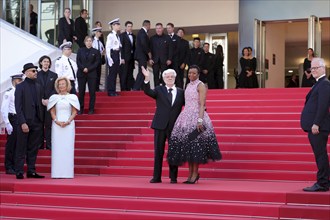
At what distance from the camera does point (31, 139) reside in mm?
11141

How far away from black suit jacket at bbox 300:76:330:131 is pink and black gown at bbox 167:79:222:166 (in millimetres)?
1615

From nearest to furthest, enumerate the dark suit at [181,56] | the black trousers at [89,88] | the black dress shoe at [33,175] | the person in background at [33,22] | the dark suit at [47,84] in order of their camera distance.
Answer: the black dress shoe at [33,175] → the dark suit at [47,84] → the black trousers at [89,88] → the dark suit at [181,56] → the person in background at [33,22]

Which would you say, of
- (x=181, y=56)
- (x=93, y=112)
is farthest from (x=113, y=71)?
(x=181, y=56)

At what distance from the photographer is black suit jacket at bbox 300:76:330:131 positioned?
8.58m

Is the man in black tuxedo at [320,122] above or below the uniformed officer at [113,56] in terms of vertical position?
below

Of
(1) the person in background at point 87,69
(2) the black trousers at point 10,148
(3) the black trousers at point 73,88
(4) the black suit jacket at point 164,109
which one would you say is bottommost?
(2) the black trousers at point 10,148

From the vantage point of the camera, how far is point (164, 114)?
1021 cm

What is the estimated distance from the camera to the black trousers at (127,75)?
16.3m

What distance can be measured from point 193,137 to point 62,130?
2.58 metres

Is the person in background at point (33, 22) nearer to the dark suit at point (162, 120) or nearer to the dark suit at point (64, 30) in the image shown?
the dark suit at point (64, 30)

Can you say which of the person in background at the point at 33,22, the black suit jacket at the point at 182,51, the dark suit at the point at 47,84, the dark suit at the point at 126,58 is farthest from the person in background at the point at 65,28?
the dark suit at the point at 47,84

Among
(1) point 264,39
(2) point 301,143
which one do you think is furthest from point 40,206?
(1) point 264,39

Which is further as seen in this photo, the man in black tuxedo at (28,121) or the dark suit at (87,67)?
the dark suit at (87,67)

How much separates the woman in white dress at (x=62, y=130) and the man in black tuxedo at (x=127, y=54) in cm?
510
